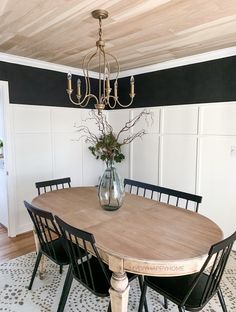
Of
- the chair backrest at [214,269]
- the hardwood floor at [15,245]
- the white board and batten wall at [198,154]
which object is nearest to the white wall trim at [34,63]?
the white board and batten wall at [198,154]

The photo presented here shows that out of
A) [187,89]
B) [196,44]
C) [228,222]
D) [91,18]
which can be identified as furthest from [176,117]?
[91,18]

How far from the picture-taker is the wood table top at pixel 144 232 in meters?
1.40

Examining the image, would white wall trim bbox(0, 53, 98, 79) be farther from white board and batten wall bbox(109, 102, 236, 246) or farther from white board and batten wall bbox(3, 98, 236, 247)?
white board and batten wall bbox(109, 102, 236, 246)

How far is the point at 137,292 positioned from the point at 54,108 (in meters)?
2.76

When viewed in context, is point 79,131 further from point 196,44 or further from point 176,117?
point 196,44

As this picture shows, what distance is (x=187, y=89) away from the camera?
3.31 m

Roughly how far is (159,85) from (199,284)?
2.79 meters

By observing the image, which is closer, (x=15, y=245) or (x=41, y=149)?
(x=15, y=245)

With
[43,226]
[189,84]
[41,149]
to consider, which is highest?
[189,84]

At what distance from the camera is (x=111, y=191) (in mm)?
2150

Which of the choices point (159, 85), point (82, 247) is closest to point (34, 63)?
point (159, 85)

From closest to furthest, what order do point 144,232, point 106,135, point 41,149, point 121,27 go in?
Answer: point 144,232 < point 121,27 < point 41,149 < point 106,135

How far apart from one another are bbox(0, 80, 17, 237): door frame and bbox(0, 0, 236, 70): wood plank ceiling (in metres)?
0.62

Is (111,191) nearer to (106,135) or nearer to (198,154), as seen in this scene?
(198,154)
